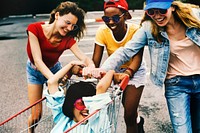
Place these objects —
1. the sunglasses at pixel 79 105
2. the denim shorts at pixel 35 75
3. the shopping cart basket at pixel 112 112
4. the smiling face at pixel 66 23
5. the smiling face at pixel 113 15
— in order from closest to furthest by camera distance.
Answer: the shopping cart basket at pixel 112 112 < the sunglasses at pixel 79 105 < the smiling face at pixel 66 23 < the smiling face at pixel 113 15 < the denim shorts at pixel 35 75

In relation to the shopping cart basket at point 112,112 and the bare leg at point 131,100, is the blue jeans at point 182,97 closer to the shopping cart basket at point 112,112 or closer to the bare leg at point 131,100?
the shopping cart basket at point 112,112

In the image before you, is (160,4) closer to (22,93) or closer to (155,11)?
(155,11)

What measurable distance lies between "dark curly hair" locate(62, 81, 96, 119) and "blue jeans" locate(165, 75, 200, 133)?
683 mm

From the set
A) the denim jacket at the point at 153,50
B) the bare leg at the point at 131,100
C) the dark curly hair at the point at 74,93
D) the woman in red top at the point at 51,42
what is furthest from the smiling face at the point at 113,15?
the dark curly hair at the point at 74,93

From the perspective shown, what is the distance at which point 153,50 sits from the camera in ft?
10.6

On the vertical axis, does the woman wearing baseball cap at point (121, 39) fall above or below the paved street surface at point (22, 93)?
above

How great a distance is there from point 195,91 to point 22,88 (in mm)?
4682

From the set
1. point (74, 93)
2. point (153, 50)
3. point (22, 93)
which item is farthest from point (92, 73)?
point (22, 93)

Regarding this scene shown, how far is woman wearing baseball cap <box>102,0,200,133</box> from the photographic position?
3062 millimetres

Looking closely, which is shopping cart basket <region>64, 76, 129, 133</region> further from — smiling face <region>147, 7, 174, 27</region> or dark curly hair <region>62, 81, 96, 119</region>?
smiling face <region>147, 7, 174, 27</region>

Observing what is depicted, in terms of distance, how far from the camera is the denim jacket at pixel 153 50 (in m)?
3.11

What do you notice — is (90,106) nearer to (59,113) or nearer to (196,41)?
(59,113)

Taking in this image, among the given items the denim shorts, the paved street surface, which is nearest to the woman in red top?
the denim shorts

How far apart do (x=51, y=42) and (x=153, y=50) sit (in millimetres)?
1041
